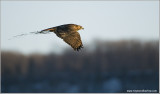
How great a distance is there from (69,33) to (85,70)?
23.3 m

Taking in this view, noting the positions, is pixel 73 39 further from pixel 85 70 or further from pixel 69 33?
pixel 85 70

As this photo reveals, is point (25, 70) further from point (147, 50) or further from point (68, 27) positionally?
point (68, 27)

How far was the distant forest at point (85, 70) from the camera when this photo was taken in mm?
32250

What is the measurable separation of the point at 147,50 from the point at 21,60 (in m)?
9.08

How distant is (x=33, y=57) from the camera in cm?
3766

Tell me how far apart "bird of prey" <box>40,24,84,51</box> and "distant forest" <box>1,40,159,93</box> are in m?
15.1

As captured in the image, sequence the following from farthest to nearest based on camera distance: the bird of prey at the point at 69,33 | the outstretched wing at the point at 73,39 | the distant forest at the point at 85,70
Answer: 1. the distant forest at the point at 85,70
2. the outstretched wing at the point at 73,39
3. the bird of prey at the point at 69,33

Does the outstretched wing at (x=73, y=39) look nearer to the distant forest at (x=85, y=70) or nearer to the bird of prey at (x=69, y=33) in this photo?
the bird of prey at (x=69, y=33)

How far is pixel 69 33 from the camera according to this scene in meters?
14.9

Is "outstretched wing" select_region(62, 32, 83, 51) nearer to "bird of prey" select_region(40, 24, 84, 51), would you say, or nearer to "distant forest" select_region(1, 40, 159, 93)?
"bird of prey" select_region(40, 24, 84, 51)

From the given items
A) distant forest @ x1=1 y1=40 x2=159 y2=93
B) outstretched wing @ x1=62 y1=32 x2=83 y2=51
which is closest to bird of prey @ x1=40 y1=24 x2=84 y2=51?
outstretched wing @ x1=62 y1=32 x2=83 y2=51

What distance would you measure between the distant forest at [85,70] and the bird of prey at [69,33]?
1509cm

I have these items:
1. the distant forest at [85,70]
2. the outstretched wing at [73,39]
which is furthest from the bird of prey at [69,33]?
the distant forest at [85,70]

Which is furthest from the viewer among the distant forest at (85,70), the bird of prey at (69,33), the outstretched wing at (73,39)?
the distant forest at (85,70)
